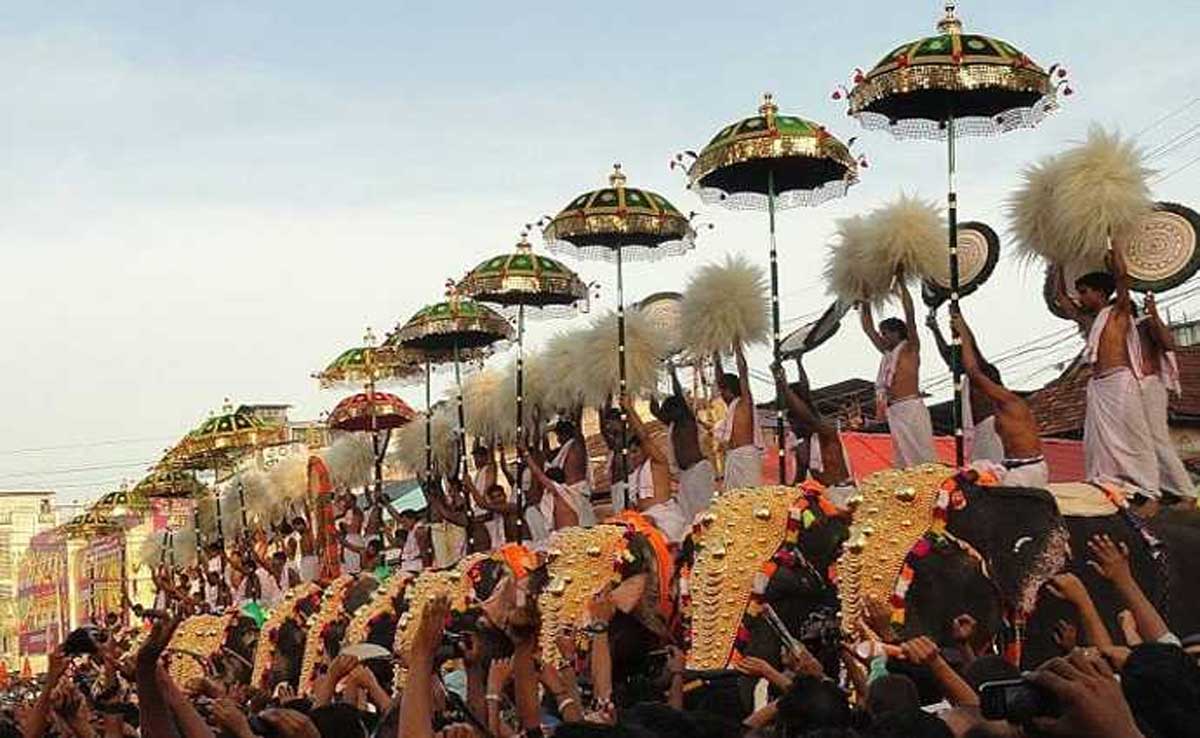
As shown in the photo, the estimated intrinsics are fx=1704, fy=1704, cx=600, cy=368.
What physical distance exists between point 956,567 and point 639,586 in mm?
2782

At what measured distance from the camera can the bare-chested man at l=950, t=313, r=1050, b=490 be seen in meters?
8.69

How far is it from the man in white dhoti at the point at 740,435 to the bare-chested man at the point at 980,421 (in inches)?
68.2

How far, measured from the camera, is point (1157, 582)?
8398 millimetres

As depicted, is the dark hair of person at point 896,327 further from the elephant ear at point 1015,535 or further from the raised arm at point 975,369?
the elephant ear at point 1015,535

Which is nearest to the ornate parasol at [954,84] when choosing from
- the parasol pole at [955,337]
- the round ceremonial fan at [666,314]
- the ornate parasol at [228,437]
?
the parasol pole at [955,337]

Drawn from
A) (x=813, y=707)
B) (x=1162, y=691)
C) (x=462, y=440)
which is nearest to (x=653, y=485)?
(x=462, y=440)

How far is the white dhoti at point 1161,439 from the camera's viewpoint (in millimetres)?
9141

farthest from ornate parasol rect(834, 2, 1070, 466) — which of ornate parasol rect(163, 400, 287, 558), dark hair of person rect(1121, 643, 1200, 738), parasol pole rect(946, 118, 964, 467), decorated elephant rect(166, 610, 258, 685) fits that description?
ornate parasol rect(163, 400, 287, 558)

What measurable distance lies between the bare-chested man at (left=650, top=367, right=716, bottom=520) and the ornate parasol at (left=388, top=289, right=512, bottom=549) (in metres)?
5.11

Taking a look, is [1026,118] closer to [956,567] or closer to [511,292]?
[956,567]

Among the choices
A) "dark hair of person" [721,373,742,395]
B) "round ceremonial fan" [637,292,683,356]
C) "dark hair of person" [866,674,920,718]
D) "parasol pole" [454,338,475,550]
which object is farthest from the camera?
"parasol pole" [454,338,475,550]

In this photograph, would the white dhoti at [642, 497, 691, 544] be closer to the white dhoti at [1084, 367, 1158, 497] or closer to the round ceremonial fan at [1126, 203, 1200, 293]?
the white dhoti at [1084, 367, 1158, 497]

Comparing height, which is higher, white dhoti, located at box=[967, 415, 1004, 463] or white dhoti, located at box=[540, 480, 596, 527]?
white dhoti, located at box=[967, 415, 1004, 463]

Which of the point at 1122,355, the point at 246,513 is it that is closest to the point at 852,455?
the point at 1122,355
